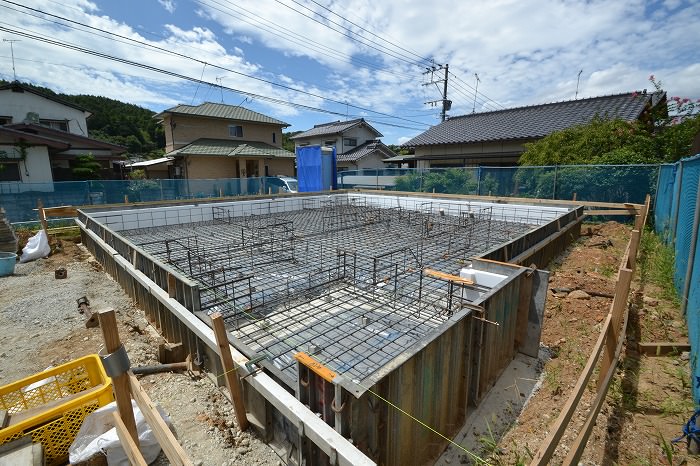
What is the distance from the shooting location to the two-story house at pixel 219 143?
2080 cm

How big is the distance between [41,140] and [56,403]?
1721 centimetres

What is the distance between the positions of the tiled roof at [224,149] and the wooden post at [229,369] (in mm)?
19750

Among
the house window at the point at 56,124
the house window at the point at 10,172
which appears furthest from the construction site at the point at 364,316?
the house window at the point at 56,124

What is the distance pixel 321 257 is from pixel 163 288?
2.83 meters

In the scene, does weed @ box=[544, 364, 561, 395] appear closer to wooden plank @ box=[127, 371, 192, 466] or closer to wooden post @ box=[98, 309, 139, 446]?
wooden plank @ box=[127, 371, 192, 466]

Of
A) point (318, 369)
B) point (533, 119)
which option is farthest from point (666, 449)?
point (533, 119)

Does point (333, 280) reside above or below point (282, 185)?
below

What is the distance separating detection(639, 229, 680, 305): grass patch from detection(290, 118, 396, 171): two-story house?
2049 cm

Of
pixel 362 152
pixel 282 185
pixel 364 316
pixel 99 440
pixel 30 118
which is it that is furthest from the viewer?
pixel 362 152

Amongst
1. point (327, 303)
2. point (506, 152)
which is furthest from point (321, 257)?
point (506, 152)

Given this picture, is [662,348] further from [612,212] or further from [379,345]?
[612,212]

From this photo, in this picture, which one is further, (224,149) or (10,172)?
(224,149)

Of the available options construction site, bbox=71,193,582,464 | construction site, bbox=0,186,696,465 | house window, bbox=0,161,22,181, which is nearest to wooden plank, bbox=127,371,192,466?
construction site, bbox=0,186,696,465

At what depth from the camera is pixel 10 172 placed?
13922 mm
